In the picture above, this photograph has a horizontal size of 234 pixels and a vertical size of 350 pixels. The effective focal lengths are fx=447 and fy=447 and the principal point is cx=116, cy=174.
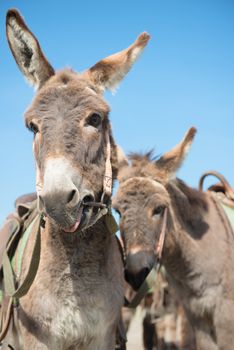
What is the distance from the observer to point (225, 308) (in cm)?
455

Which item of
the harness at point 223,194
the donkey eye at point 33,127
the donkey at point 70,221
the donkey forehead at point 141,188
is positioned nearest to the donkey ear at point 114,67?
the donkey at point 70,221

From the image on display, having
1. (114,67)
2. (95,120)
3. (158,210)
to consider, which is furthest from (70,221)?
(158,210)

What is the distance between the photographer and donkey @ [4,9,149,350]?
277cm

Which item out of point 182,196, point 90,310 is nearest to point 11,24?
point 90,310

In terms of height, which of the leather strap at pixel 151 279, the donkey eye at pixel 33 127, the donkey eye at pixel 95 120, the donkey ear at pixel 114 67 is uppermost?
the donkey ear at pixel 114 67

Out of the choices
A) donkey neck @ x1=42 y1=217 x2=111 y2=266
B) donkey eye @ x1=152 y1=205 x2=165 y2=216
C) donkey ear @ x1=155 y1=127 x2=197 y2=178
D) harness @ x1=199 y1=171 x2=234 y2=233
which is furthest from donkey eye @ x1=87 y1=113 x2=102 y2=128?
harness @ x1=199 y1=171 x2=234 y2=233

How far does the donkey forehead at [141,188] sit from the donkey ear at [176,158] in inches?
12.5

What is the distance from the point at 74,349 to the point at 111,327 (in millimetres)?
290

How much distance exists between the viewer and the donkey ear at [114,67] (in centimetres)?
345

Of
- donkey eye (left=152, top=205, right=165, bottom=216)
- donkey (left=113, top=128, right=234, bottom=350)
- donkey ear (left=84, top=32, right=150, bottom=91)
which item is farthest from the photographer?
donkey eye (left=152, top=205, right=165, bottom=216)

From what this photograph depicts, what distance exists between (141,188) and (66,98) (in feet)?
6.02

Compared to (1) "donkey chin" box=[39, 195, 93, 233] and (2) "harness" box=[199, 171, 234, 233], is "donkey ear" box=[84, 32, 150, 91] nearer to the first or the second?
(1) "donkey chin" box=[39, 195, 93, 233]

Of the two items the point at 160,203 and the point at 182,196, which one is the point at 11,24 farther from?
the point at 182,196

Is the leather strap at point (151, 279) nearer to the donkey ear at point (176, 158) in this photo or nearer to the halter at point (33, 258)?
the donkey ear at point (176, 158)
